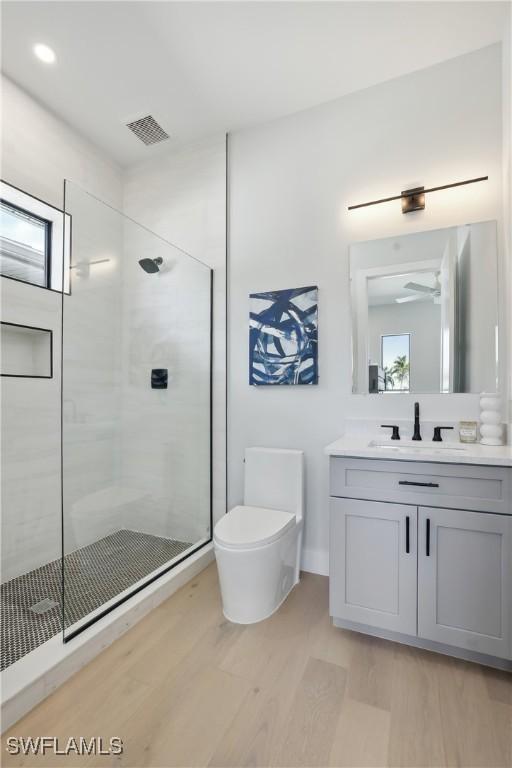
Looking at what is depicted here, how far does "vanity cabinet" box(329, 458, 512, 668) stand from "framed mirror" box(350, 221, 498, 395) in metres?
0.64

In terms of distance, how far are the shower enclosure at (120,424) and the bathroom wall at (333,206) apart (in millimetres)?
290

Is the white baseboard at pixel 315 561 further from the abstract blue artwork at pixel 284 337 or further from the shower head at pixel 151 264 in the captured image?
the shower head at pixel 151 264

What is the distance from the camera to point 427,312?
2.10 meters

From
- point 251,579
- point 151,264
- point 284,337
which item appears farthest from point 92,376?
point 251,579

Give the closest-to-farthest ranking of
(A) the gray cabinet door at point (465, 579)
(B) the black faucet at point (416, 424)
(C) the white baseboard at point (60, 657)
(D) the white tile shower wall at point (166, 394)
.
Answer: (C) the white baseboard at point (60, 657), (A) the gray cabinet door at point (465, 579), (B) the black faucet at point (416, 424), (D) the white tile shower wall at point (166, 394)

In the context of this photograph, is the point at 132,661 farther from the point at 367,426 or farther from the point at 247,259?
the point at 247,259

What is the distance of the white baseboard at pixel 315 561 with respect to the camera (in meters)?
2.30

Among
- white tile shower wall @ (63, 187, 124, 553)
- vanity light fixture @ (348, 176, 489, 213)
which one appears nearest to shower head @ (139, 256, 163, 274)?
white tile shower wall @ (63, 187, 124, 553)

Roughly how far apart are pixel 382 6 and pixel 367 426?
2086 mm

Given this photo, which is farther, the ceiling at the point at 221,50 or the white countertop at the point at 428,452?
the ceiling at the point at 221,50

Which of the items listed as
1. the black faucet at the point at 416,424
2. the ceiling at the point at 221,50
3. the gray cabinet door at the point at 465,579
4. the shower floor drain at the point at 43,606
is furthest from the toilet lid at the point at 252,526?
the ceiling at the point at 221,50

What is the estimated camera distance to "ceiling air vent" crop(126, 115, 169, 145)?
8.29 ft

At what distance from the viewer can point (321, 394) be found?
2326mm

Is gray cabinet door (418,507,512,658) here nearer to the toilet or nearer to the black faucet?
the black faucet
